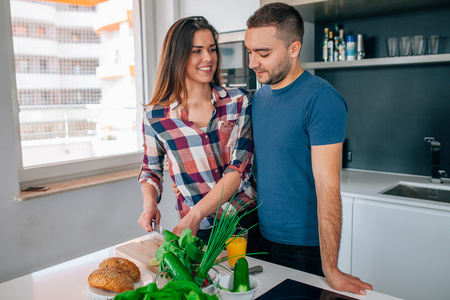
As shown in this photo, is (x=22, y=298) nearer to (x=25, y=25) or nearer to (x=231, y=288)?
(x=231, y=288)

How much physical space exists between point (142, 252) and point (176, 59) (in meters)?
0.76

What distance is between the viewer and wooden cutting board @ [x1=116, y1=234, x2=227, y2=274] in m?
1.31

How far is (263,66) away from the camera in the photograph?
1494 mm

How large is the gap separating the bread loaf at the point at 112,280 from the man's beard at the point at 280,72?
849 millimetres

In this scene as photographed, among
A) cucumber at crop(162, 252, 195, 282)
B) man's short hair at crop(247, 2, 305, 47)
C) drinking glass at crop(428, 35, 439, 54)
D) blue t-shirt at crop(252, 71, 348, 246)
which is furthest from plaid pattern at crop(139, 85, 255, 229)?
→ drinking glass at crop(428, 35, 439, 54)

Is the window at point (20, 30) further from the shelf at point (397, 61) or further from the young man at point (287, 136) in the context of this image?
the shelf at point (397, 61)

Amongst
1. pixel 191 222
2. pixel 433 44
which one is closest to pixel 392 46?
pixel 433 44

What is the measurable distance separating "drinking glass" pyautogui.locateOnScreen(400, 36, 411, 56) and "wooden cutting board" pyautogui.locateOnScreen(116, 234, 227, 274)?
1745 millimetres

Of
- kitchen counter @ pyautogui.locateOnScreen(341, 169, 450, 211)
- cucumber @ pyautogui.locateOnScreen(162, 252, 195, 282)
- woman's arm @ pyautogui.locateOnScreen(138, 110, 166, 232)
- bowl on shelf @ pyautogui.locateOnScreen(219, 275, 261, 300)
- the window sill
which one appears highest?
woman's arm @ pyautogui.locateOnScreen(138, 110, 166, 232)

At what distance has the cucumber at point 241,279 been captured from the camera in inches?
38.7

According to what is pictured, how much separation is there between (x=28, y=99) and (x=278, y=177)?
1785mm

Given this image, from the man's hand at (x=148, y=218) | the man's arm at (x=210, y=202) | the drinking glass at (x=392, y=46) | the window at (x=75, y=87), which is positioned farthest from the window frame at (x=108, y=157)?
the drinking glass at (x=392, y=46)

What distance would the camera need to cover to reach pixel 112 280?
1024 millimetres

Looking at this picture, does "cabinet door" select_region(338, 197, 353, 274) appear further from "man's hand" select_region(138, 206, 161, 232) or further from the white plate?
the white plate
